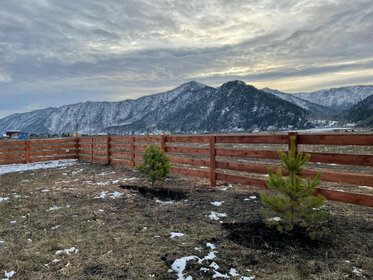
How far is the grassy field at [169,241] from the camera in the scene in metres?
3.28

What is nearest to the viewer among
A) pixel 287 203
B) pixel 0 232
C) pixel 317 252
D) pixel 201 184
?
pixel 317 252

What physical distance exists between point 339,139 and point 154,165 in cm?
518

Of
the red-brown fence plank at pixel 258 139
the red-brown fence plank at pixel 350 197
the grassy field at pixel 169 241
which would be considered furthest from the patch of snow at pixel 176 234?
the red-brown fence plank at pixel 258 139

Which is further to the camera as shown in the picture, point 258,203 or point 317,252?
point 258,203

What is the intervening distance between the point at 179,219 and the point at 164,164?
2851 millimetres

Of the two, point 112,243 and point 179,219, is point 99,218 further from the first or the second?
point 179,219

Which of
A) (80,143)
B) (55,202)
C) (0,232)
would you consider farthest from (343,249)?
(80,143)

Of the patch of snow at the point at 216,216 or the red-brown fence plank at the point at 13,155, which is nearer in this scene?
the patch of snow at the point at 216,216

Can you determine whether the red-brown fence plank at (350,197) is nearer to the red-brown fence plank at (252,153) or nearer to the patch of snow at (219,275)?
the red-brown fence plank at (252,153)

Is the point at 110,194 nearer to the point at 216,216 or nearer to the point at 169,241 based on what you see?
the point at 216,216

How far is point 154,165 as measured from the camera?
7.80 m

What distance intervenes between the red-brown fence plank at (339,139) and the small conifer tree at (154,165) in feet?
13.6

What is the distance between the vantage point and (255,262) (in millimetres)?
3428

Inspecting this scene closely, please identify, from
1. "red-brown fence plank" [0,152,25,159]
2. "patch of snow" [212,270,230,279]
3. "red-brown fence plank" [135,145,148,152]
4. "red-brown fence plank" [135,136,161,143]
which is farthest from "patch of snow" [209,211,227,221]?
"red-brown fence plank" [0,152,25,159]
